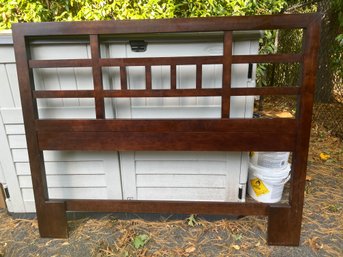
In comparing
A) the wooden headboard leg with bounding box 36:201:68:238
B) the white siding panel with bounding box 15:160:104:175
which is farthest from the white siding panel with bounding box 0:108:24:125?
the wooden headboard leg with bounding box 36:201:68:238

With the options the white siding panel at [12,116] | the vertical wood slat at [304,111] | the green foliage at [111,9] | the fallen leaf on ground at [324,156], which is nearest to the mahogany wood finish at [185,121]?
the vertical wood slat at [304,111]

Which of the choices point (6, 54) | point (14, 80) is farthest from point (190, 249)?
point (6, 54)

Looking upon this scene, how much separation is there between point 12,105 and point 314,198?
243 cm

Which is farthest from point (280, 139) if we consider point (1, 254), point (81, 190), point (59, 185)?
point (1, 254)

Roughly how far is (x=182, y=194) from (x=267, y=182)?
2.05 feet

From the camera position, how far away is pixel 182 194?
194 cm

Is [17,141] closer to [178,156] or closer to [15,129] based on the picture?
[15,129]

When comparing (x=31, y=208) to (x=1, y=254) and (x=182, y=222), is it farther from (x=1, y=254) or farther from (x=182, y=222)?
(x=182, y=222)

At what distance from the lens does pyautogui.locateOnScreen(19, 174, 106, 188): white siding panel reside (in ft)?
6.24

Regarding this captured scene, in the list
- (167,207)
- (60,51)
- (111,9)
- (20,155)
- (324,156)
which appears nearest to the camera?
(60,51)

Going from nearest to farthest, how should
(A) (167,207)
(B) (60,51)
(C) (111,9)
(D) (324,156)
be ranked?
(B) (60,51), (A) (167,207), (C) (111,9), (D) (324,156)

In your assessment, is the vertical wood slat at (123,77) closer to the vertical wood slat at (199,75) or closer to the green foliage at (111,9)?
the vertical wood slat at (199,75)

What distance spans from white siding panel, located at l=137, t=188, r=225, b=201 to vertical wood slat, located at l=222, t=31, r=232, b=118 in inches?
25.4

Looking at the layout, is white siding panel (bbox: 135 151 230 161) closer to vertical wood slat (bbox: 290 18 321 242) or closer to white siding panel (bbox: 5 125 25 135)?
vertical wood slat (bbox: 290 18 321 242)
